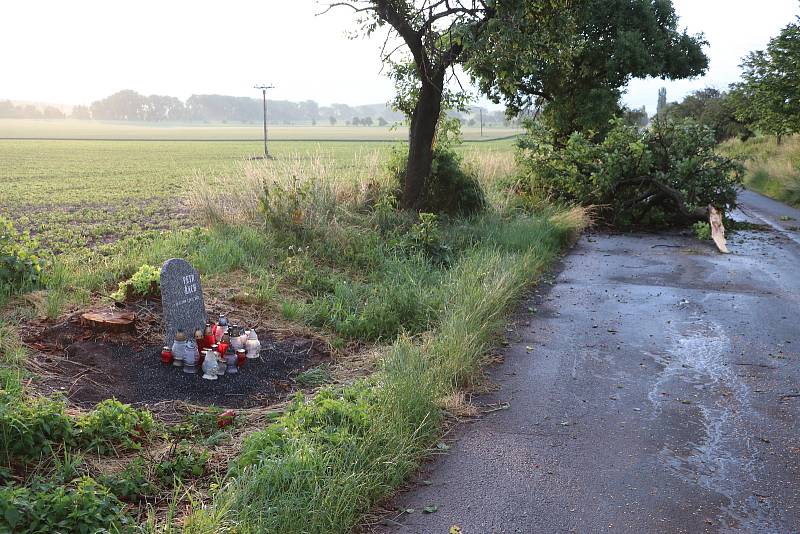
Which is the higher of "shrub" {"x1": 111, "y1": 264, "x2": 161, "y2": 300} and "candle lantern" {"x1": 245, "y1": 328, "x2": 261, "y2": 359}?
"shrub" {"x1": 111, "y1": 264, "x2": 161, "y2": 300}

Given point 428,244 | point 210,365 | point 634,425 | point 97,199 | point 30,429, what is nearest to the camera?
point 30,429

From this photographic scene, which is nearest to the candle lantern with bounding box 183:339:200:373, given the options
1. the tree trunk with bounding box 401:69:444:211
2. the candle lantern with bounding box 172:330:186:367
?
the candle lantern with bounding box 172:330:186:367

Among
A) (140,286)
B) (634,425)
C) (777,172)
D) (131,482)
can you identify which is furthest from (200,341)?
(777,172)

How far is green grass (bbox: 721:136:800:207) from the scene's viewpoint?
24.4m

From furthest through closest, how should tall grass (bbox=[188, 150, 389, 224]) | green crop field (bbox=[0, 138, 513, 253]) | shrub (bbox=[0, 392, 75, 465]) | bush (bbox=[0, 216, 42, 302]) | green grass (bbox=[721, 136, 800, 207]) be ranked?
green grass (bbox=[721, 136, 800, 207]) → green crop field (bbox=[0, 138, 513, 253]) → tall grass (bbox=[188, 150, 389, 224]) → bush (bbox=[0, 216, 42, 302]) → shrub (bbox=[0, 392, 75, 465])

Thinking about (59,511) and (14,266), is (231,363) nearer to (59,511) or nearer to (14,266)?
(59,511)

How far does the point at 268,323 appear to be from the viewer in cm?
747

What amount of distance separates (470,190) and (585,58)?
14167 mm

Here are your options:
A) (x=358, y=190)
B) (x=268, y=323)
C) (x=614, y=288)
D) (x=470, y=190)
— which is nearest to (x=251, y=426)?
(x=268, y=323)

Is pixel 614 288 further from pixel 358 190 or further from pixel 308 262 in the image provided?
pixel 358 190

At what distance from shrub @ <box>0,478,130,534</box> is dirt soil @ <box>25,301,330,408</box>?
168cm

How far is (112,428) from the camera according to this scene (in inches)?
179

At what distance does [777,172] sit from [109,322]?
27.8 metres

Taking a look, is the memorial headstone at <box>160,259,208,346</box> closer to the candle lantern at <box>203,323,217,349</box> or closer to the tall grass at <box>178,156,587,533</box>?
the candle lantern at <box>203,323,217,349</box>
